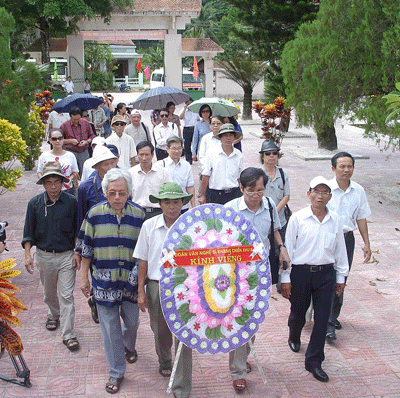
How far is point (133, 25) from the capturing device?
3131 cm

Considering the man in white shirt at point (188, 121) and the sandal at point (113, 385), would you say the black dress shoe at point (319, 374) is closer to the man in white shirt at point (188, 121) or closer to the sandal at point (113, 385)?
the sandal at point (113, 385)

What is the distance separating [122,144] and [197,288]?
15.2 feet

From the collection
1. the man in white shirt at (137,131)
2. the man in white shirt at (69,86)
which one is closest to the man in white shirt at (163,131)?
the man in white shirt at (137,131)

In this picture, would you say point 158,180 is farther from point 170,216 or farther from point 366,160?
point 366,160

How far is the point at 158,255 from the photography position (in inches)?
164

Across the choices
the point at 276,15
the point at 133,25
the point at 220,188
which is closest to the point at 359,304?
the point at 220,188

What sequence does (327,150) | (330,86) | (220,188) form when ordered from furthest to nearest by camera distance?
(327,150)
(330,86)
(220,188)

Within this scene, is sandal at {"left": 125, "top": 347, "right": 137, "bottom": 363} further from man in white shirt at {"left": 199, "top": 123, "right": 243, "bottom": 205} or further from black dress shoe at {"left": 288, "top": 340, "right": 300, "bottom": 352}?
man in white shirt at {"left": 199, "top": 123, "right": 243, "bottom": 205}

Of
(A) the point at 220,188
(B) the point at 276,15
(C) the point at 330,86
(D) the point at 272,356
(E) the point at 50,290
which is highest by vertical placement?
Result: (B) the point at 276,15

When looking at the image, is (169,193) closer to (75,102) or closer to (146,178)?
(146,178)

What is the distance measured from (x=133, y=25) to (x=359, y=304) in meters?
27.7

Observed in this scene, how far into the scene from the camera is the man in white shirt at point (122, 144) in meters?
8.27

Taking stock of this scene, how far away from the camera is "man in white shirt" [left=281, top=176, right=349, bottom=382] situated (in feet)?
14.6

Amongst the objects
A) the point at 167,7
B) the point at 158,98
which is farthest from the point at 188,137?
the point at 167,7
